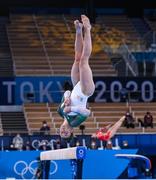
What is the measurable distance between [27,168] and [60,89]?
840 cm

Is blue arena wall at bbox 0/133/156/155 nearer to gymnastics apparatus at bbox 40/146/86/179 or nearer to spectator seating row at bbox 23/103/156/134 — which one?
spectator seating row at bbox 23/103/156/134

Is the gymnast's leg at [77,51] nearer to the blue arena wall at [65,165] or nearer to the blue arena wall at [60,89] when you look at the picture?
the blue arena wall at [65,165]

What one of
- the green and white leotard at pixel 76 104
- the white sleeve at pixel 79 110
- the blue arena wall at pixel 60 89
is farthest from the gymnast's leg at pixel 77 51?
the blue arena wall at pixel 60 89

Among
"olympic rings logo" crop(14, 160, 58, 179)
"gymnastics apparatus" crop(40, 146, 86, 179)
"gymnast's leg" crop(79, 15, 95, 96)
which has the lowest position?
"olympic rings logo" crop(14, 160, 58, 179)

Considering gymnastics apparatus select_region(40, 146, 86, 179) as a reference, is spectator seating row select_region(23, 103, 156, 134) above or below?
above

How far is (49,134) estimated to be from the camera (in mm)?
19453

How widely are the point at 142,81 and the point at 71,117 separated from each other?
14.6 metres

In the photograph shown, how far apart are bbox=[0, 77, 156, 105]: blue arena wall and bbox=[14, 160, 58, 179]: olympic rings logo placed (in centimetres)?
800

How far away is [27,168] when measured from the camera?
14.9 meters

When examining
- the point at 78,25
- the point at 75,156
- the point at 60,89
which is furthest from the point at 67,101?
the point at 60,89

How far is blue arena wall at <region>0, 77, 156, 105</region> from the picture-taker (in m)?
22.9

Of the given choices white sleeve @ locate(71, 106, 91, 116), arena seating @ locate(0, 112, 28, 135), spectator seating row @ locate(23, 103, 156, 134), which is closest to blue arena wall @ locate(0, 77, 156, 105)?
spectator seating row @ locate(23, 103, 156, 134)

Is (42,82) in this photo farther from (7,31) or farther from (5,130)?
(7,31)

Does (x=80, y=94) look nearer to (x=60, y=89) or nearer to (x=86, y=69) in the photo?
(x=86, y=69)
